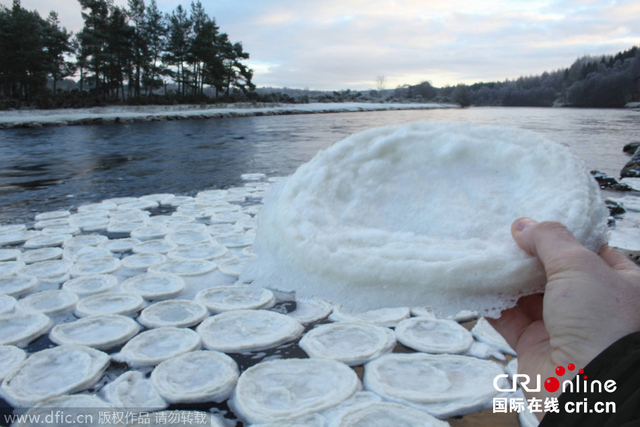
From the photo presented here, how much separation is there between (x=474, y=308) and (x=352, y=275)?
0.97 feet

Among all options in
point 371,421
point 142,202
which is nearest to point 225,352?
point 371,421

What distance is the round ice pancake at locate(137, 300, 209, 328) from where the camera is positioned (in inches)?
82.7

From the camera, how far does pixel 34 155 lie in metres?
9.77

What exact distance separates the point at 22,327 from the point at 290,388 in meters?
1.47

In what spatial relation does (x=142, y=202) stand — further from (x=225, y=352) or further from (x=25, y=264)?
(x=225, y=352)

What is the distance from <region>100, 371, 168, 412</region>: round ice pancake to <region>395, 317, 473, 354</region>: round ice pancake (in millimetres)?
1110

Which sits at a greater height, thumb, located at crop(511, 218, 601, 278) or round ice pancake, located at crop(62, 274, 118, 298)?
thumb, located at crop(511, 218, 601, 278)

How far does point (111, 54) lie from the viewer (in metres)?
30.2

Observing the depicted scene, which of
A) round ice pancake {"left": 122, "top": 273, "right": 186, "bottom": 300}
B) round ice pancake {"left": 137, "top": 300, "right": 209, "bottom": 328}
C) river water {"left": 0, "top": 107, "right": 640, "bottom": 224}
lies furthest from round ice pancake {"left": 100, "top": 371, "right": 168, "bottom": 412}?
river water {"left": 0, "top": 107, "right": 640, "bottom": 224}

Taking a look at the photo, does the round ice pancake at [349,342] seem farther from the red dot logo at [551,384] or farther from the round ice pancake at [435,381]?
the red dot logo at [551,384]

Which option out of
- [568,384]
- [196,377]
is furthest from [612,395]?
[196,377]

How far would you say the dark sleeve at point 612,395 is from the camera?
61 cm

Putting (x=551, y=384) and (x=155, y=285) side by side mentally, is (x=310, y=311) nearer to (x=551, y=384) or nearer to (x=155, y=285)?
(x=155, y=285)

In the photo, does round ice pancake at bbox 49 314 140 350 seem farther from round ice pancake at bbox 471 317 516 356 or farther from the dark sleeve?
the dark sleeve
